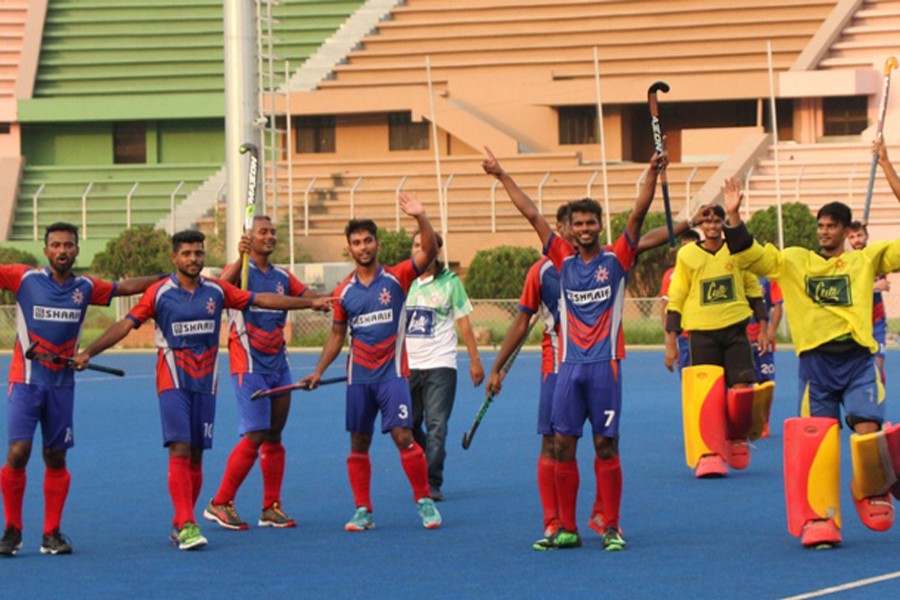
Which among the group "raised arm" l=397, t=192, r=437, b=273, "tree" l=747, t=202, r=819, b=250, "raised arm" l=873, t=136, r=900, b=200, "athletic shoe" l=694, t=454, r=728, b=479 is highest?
"tree" l=747, t=202, r=819, b=250

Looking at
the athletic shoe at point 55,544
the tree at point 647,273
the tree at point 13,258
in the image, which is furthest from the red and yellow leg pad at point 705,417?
the tree at point 13,258

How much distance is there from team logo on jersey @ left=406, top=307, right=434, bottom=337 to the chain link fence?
21968mm

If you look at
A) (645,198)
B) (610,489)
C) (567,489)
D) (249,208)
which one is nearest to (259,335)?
(249,208)

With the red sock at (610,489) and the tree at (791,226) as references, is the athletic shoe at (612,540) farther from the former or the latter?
the tree at (791,226)

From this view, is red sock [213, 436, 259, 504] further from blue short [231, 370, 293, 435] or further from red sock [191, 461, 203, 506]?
red sock [191, 461, 203, 506]

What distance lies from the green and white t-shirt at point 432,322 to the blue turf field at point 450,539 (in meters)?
1.03

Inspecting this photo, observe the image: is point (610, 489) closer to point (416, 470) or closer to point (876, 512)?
point (876, 512)

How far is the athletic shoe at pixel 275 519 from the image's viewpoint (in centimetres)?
1212

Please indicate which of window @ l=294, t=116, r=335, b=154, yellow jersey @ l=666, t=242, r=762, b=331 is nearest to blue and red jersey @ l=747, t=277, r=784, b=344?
yellow jersey @ l=666, t=242, r=762, b=331

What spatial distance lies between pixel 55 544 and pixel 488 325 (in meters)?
27.4

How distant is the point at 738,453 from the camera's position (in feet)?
48.9

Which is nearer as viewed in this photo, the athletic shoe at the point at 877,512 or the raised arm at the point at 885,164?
the athletic shoe at the point at 877,512

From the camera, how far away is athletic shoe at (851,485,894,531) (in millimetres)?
10617

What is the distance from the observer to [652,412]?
2138 centimetres
